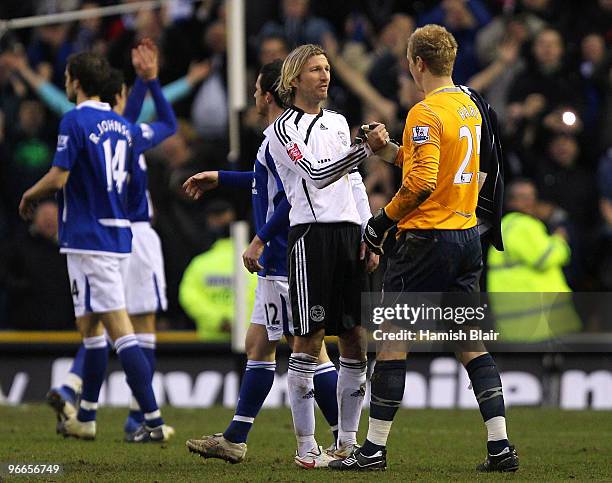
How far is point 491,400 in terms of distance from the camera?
687cm

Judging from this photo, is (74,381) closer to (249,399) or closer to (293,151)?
(249,399)

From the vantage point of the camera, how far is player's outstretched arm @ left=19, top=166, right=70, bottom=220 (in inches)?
335

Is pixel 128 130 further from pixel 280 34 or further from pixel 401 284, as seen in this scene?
pixel 280 34

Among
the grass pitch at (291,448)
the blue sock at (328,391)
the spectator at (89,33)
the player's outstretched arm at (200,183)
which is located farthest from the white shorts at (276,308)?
the spectator at (89,33)

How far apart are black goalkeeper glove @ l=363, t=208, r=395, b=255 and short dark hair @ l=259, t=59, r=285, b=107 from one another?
113cm

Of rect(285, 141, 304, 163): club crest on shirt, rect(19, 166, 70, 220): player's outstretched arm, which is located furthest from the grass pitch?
rect(285, 141, 304, 163): club crest on shirt

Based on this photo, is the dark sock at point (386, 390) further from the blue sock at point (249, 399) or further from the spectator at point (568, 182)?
the spectator at point (568, 182)

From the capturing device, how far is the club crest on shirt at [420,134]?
670 centimetres

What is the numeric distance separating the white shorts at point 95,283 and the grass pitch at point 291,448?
912 millimetres

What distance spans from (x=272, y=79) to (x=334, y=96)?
7.04 meters

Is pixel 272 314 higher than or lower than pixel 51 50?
lower

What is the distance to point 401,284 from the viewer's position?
688 cm

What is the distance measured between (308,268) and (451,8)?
25.0ft

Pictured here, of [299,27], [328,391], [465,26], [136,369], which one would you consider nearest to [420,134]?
[328,391]
